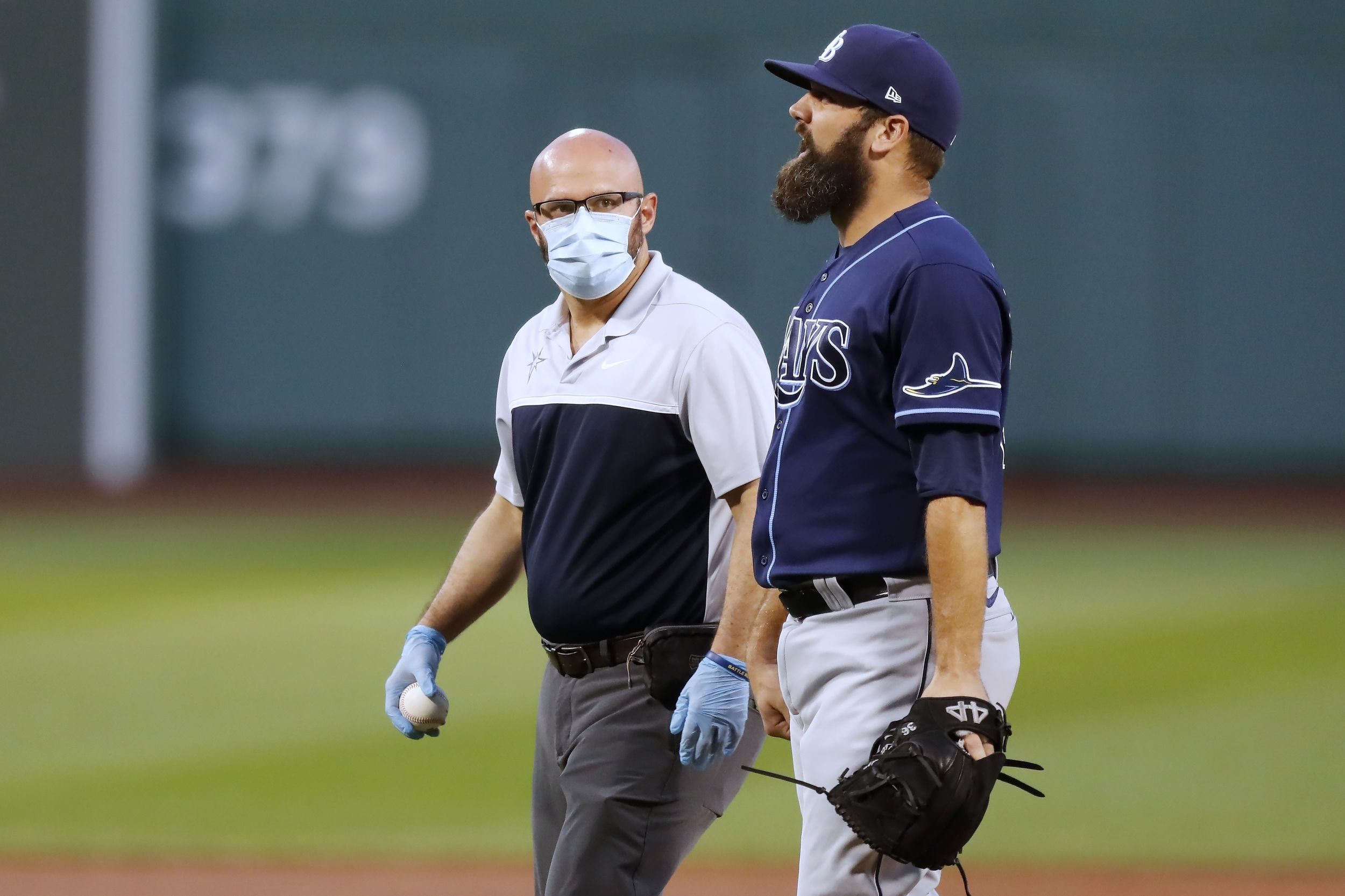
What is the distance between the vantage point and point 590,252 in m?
3.79

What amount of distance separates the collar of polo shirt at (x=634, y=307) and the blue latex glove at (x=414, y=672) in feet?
2.59

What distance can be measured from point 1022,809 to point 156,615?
5919 millimetres

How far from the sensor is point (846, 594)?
3051 millimetres

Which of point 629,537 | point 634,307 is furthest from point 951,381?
point 634,307

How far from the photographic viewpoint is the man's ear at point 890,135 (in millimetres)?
3119

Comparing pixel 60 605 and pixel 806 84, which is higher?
pixel 806 84

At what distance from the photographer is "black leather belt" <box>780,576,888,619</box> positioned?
303 cm

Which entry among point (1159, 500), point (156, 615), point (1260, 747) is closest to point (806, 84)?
point (1260, 747)

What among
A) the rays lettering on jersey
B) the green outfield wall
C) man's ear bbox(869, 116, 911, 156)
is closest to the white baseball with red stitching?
the rays lettering on jersey

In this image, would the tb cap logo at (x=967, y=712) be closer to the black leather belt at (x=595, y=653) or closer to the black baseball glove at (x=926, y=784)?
the black baseball glove at (x=926, y=784)

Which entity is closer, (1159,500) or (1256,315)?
(1159,500)

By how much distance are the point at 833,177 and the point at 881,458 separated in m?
0.53

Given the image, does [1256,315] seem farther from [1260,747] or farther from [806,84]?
[806,84]

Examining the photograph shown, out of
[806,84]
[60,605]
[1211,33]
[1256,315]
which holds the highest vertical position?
[1211,33]
